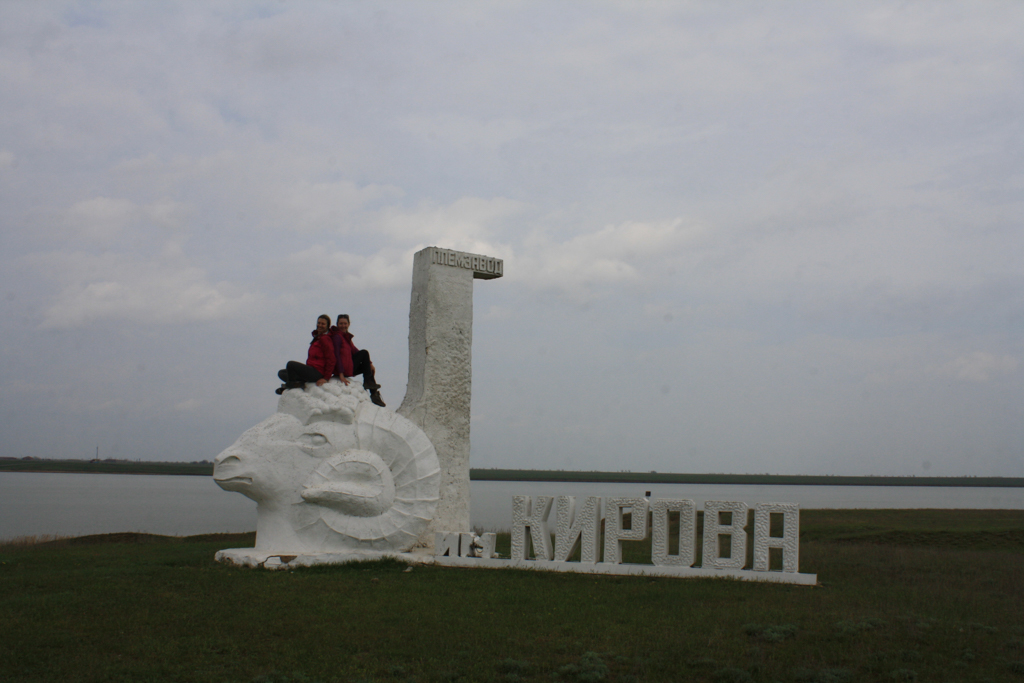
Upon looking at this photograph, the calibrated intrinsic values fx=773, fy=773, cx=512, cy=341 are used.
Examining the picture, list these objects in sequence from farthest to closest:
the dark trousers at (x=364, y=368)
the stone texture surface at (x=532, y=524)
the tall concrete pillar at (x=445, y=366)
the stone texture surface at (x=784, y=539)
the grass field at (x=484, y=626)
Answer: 1. the tall concrete pillar at (x=445, y=366)
2. the dark trousers at (x=364, y=368)
3. the stone texture surface at (x=532, y=524)
4. the stone texture surface at (x=784, y=539)
5. the grass field at (x=484, y=626)

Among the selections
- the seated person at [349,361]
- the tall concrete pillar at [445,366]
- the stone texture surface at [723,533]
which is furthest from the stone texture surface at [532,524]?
the seated person at [349,361]

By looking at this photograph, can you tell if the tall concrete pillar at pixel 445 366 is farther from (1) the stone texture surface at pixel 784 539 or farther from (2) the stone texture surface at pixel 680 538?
(1) the stone texture surface at pixel 784 539

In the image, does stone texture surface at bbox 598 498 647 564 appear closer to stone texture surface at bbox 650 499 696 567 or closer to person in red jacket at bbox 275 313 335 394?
stone texture surface at bbox 650 499 696 567

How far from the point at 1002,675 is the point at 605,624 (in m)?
3.08

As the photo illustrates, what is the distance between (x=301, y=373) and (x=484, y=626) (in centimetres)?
505

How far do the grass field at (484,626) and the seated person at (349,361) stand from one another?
2.74 meters

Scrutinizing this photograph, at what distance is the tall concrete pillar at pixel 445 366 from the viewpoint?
40.3 feet

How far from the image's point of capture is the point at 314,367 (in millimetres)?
10883

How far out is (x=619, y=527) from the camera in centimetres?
1024

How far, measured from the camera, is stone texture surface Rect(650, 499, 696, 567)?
987cm

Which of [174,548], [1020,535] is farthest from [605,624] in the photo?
[1020,535]

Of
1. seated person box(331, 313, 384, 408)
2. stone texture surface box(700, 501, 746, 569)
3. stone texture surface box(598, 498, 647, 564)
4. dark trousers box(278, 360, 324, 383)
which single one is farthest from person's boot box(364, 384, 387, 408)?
stone texture surface box(700, 501, 746, 569)

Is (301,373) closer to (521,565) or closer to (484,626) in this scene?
(521,565)

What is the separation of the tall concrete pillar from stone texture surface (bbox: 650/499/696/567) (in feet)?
11.8
